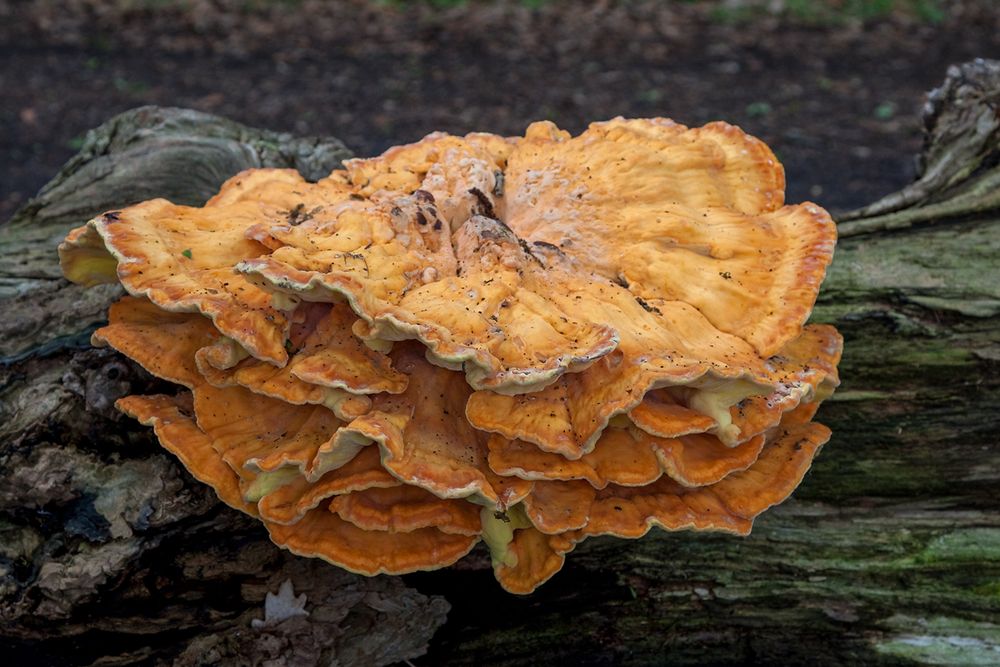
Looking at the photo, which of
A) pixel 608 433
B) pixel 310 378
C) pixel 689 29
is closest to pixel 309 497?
pixel 310 378

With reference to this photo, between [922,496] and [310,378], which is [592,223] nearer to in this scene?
[310,378]

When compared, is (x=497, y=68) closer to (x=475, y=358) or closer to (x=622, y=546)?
(x=622, y=546)

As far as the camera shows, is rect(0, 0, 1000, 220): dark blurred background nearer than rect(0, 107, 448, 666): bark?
No

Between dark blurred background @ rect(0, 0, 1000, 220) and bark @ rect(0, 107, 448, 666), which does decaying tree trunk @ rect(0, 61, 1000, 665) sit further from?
dark blurred background @ rect(0, 0, 1000, 220)


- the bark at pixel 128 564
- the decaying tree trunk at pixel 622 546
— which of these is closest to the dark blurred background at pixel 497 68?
the decaying tree trunk at pixel 622 546

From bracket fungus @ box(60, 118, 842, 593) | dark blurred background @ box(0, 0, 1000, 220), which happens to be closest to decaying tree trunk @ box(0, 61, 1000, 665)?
bracket fungus @ box(60, 118, 842, 593)

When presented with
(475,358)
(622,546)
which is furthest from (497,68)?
(475,358)
